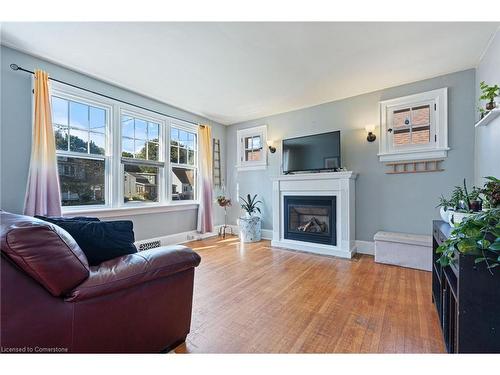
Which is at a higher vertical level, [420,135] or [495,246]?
[420,135]

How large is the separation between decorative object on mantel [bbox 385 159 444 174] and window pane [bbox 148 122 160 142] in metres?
3.71

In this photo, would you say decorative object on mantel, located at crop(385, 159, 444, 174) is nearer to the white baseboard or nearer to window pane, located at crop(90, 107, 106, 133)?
the white baseboard

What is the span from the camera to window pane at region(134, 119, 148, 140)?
3602 millimetres

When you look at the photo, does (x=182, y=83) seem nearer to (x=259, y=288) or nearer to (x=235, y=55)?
(x=235, y=55)

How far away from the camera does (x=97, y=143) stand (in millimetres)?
3141

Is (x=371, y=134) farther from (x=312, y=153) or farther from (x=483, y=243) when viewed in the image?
(x=483, y=243)

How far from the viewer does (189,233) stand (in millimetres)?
4320

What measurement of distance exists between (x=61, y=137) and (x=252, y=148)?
123 inches

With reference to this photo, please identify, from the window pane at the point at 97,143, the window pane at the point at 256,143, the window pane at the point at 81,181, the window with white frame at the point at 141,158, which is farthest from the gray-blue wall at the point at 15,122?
the window pane at the point at 256,143

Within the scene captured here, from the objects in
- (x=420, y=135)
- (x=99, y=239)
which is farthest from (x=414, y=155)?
(x=99, y=239)

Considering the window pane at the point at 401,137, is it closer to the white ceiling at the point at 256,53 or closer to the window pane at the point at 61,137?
the white ceiling at the point at 256,53

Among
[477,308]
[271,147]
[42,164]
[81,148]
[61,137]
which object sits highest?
[271,147]

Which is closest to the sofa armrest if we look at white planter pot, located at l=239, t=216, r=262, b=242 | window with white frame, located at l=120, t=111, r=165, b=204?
window with white frame, located at l=120, t=111, r=165, b=204
